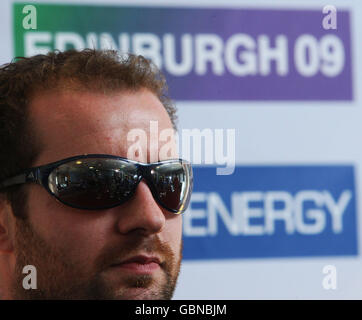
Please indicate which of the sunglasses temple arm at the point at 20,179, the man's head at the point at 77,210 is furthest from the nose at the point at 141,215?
the sunglasses temple arm at the point at 20,179

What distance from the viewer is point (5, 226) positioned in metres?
0.98

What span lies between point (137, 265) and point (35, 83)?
1.21 feet

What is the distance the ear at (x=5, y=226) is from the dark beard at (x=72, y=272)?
2cm

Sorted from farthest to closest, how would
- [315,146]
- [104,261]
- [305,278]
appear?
[315,146] → [305,278] → [104,261]

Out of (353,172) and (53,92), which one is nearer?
(53,92)

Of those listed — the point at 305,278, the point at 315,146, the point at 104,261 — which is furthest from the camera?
the point at 315,146

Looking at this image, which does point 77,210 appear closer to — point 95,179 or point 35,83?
point 95,179

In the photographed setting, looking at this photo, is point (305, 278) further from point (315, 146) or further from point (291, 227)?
point (315, 146)

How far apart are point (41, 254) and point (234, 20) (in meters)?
0.74

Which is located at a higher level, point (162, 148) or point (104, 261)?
point (162, 148)

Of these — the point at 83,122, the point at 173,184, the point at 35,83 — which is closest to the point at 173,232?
the point at 173,184

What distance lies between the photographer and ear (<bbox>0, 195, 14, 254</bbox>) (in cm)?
97
